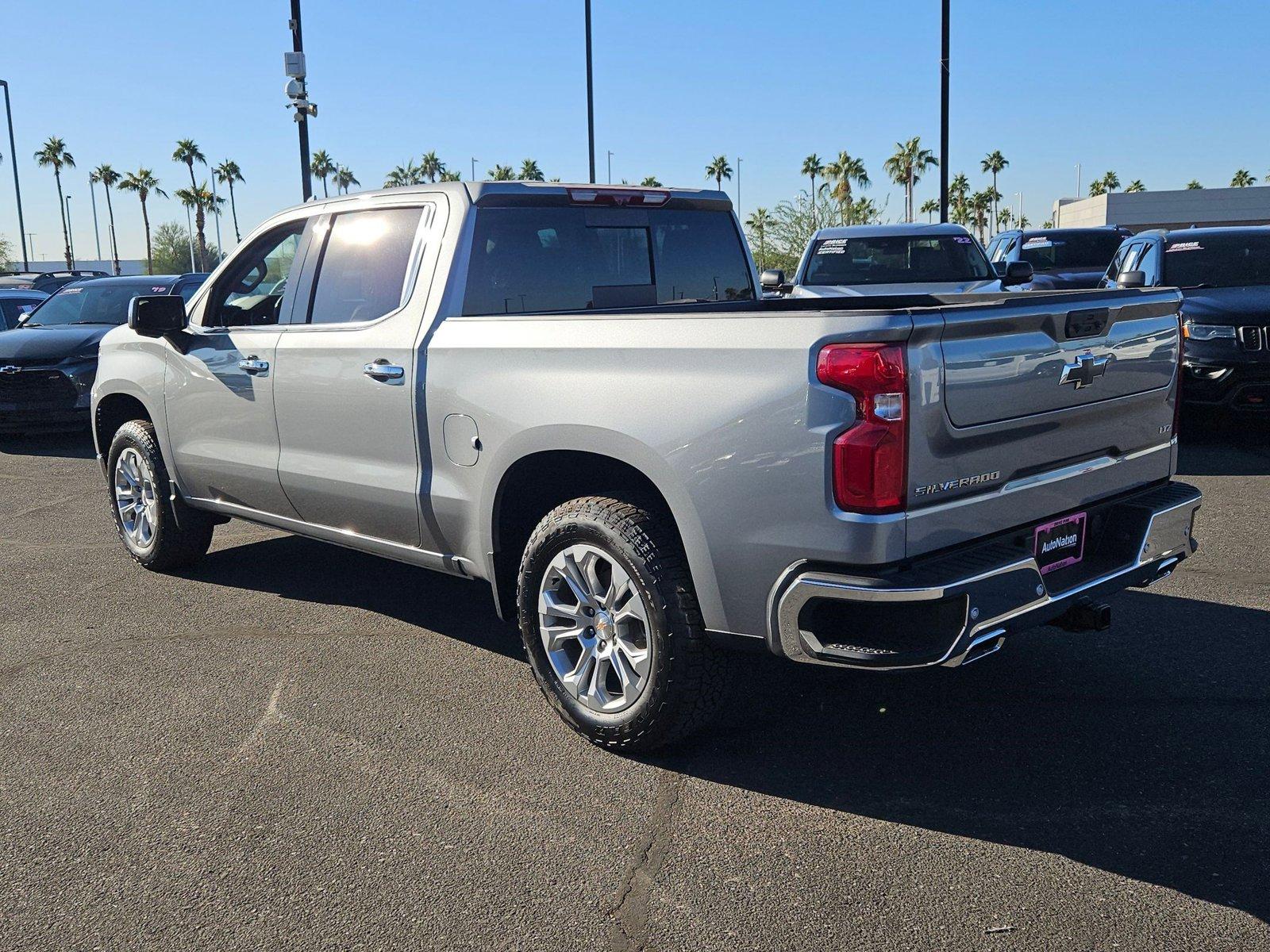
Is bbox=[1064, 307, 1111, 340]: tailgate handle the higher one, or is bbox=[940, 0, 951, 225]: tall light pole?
bbox=[940, 0, 951, 225]: tall light pole

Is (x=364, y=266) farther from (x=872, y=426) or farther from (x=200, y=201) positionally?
(x=200, y=201)

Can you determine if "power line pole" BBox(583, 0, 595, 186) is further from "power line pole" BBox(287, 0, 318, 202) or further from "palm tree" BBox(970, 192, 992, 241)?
"palm tree" BBox(970, 192, 992, 241)

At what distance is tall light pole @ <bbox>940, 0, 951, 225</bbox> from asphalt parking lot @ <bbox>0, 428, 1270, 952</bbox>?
1563 cm

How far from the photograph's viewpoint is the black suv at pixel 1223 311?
360 inches

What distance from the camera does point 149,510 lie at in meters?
6.37

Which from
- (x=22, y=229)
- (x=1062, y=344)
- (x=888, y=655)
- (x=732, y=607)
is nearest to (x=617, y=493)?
(x=732, y=607)

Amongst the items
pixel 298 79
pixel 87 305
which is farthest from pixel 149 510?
pixel 298 79

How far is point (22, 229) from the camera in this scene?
5325 cm

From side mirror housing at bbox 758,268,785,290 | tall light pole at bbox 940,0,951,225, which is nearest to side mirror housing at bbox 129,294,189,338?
side mirror housing at bbox 758,268,785,290

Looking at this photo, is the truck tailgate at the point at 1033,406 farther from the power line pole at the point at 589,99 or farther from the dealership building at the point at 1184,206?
the dealership building at the point at 1184,206

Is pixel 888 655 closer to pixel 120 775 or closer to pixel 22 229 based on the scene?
pixel 120 775

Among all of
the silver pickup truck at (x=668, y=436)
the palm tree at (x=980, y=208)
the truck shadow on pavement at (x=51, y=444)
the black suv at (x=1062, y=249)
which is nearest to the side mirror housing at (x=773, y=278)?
the silver pickup truck at (x=668, y=436)

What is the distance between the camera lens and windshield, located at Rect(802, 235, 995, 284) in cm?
1091

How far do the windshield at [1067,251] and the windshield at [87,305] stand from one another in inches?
457
